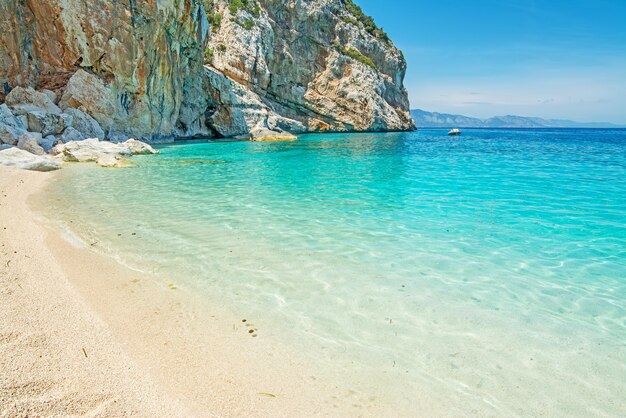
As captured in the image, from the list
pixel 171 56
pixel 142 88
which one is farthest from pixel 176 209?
pixel 171 56

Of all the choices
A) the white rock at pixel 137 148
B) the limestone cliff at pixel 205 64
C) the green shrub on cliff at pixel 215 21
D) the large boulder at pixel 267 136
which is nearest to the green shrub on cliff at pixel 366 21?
the limestone cliff at pixel 205 64

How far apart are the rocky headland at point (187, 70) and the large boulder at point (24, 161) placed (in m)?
3.28

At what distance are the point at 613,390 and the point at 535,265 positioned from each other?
2.95 meters

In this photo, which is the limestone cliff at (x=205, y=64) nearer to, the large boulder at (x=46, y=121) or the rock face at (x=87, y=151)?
the large boulder at (x=46, y=121)

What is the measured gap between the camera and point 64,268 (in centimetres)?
509

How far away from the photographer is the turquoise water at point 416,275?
10.7 ft

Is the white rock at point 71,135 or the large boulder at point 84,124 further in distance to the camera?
the large boulder at point 84,124

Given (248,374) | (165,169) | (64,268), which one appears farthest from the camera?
(165,169)

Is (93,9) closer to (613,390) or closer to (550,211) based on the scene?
(550,211)

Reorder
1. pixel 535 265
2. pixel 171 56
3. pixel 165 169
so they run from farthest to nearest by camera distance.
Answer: pixel 171 56 → pixel 165 169 → pixel 535 265

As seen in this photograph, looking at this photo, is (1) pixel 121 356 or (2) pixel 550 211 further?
(2) pixel 550 211

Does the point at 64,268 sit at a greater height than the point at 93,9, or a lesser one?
lesser

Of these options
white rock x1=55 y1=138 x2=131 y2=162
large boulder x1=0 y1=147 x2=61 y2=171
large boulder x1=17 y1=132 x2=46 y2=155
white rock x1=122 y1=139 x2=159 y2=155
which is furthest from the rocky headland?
large boulder x1=0 y1=147 x2=61 y2=171

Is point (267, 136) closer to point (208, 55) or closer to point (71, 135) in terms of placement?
point (208, 55)
